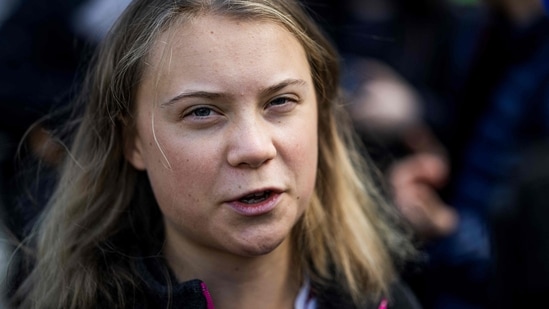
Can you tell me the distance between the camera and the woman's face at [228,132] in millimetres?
1656

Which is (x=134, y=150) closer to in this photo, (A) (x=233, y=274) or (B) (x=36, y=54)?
(A) (x=233, y=274)

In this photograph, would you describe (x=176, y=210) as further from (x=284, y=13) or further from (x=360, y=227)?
(x=360, y=227)

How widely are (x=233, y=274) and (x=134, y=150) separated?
1.11 ft

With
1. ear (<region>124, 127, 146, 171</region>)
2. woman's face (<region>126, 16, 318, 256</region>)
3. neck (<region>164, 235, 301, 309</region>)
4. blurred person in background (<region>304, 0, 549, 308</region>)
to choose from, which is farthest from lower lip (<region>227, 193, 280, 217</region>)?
blurred person in background (<region>304, 0, 549, 308</region>)

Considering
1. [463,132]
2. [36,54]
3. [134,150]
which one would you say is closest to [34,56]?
[36,54]

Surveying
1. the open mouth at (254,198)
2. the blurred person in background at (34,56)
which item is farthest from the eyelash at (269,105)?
the blurred person in background at (34,56)

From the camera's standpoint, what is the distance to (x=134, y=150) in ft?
6.13

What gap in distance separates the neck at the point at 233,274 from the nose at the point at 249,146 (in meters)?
0.26

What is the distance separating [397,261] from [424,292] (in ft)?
1.82

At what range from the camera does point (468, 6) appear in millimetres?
3934

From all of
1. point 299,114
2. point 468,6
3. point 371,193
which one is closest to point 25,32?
point 371,193

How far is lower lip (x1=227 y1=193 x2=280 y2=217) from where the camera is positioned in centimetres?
168

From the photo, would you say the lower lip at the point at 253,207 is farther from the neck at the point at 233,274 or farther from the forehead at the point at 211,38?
the forehead at the point at 211,38

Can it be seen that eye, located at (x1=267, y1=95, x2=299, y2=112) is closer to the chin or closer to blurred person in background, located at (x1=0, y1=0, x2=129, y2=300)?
the chin
